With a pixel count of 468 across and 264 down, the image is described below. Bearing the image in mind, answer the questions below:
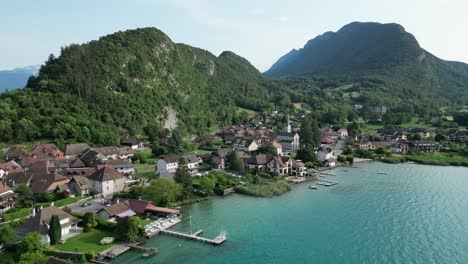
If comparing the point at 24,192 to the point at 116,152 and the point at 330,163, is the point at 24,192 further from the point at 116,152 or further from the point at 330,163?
the point at 330,163

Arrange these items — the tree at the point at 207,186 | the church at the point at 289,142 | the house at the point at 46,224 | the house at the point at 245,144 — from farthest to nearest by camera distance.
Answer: the church at the point at 289,142 → the house at the point at 245,144 → the tree at the point at 207,186 → the house at the point at 46,224

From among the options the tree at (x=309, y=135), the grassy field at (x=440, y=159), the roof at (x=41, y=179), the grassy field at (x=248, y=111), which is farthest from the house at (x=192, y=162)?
the grassy field at (x=248, y=111)

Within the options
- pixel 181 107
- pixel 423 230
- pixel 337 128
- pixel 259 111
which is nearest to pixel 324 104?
pixel 259 111

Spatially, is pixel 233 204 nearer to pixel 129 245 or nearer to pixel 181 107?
pixel 129 245

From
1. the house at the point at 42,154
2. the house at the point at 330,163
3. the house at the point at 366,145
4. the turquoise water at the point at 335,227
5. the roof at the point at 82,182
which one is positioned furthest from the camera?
the house at the point at 366,145

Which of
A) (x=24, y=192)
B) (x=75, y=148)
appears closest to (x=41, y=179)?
(x=24, y=192)

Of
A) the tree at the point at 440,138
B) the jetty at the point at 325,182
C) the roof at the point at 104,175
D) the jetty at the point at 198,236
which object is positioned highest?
the tree at the point at 440,138

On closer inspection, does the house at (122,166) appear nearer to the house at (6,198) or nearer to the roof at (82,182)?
the roof at (82,182)

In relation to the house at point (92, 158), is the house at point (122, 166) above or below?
below
